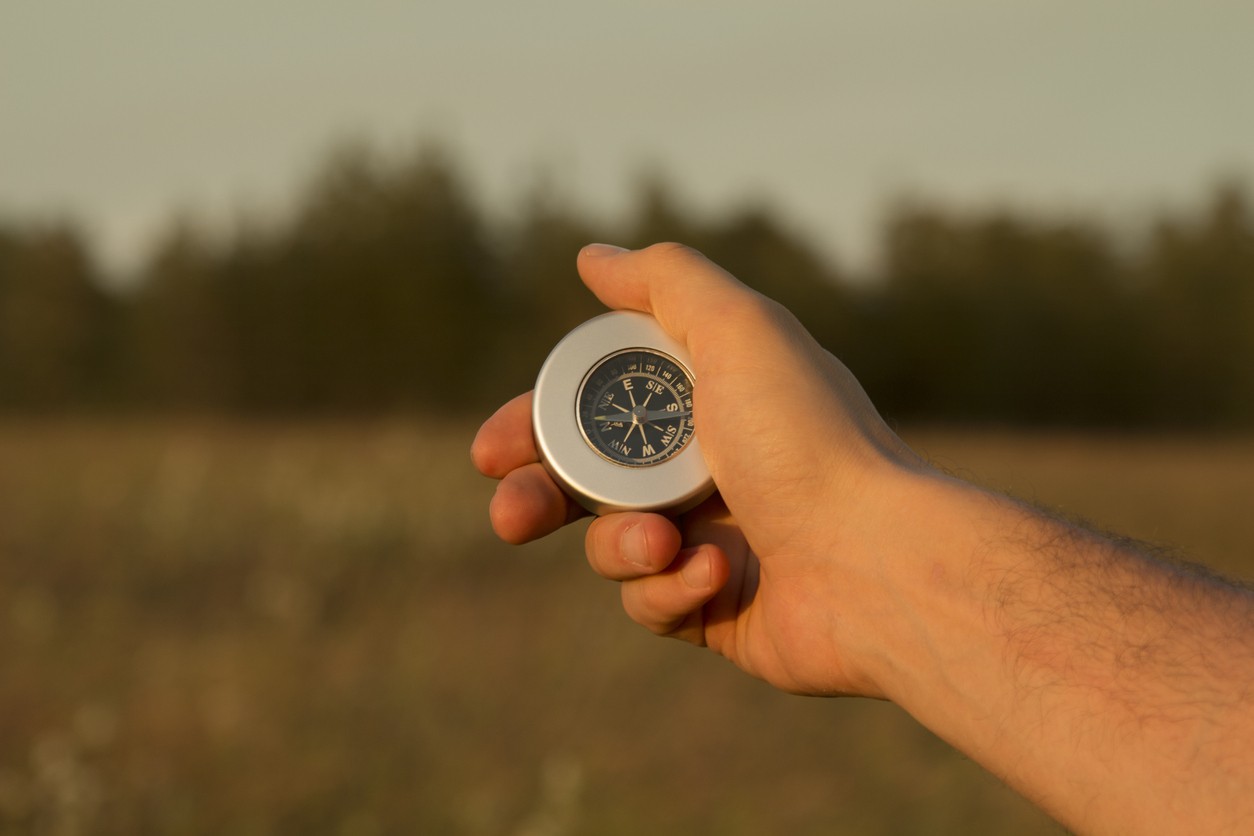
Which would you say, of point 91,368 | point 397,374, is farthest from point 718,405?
point 91,368

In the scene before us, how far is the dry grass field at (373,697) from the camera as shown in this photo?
4945 mm

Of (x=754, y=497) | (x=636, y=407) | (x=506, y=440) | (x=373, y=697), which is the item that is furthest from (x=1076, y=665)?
(x=373, y=697)

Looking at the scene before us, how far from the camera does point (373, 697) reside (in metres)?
5.89

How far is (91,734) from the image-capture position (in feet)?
17.2

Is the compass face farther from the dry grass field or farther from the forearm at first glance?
the dry grass field

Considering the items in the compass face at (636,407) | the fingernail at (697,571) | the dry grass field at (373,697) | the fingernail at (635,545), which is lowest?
the dry grass field at (373,697)

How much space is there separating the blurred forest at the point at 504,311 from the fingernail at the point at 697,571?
89.5 ft

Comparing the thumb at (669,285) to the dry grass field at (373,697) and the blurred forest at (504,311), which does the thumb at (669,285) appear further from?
the blurred forest at (504,311)

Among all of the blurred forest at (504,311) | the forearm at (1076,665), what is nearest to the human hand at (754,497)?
the forearm at (1076,665)

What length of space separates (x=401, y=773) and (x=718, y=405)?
3.33 m

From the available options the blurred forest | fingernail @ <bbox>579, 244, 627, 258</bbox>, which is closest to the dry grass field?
fingernail @ <bbox>579, 244, 627, 258</bbox>

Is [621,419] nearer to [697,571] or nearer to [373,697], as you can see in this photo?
[697,571]

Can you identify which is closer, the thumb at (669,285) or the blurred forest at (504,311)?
the thumb at (669,285)

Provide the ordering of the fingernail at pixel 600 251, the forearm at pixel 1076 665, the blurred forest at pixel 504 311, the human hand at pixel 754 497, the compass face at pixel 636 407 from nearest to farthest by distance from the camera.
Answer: the forearm at pixel 1076 665, the human hand at pixel 754 497, the compass face at pixel 636 407, the fingernail at pixel 600 251, the blurred forest at pixel 504 311
